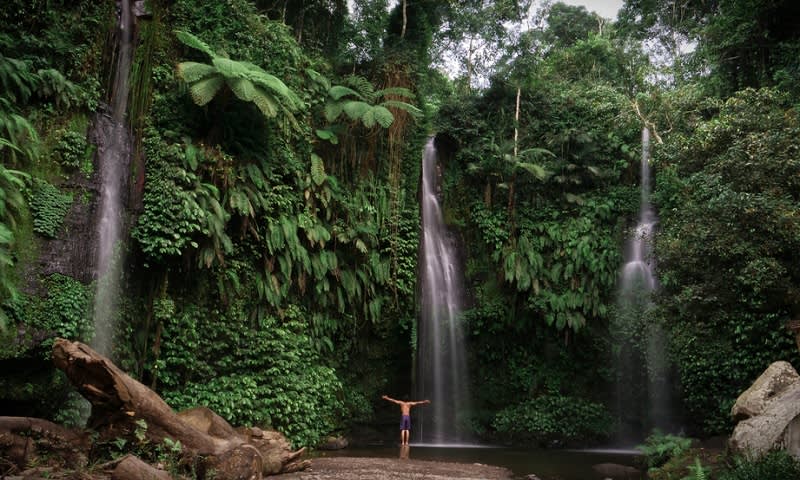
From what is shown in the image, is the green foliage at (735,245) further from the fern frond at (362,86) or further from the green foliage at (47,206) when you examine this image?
the green foliage at (47,206)

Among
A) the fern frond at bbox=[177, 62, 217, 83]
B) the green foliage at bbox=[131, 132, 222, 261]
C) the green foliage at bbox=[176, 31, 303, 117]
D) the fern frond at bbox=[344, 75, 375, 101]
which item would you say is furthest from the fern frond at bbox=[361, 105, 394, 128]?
the green foliage at bbox=[131, 132, 222, 261]

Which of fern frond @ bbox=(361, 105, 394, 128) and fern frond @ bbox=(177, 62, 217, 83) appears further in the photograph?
fern frond @ bbox=(361, 105, 394, 128)

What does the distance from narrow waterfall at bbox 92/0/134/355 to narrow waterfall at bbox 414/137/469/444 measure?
27.1 ft

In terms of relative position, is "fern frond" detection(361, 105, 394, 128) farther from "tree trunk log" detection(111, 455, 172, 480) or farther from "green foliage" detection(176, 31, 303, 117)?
"tree trunk log" detection(111, 455, 172, 480)

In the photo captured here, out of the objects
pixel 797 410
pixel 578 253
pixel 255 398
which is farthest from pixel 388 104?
pixel 797 410

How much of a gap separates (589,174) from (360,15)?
9.33 m

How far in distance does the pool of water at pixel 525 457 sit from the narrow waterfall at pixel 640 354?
4.47ft

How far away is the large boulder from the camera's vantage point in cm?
763

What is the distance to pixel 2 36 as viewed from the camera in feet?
33.9

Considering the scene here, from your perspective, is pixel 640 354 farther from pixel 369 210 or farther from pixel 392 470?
pixel 392 470

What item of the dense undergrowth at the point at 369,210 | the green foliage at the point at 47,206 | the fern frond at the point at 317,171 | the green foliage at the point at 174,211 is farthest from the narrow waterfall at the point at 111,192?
the fern frond at the point at 317,171

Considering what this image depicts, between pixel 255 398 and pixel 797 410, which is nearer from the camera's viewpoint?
pixel 797 410

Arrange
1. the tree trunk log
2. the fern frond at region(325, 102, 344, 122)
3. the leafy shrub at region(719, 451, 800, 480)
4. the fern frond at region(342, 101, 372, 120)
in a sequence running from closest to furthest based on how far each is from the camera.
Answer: the tree trunk log < the leafy shrub at region(719, 451, 800, 480) < the fern frond at region(342, 101, 372, 120) < the fern frond at region(325, 102, 344, 122)

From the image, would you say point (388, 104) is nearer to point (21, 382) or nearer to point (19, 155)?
point (19, 155)
